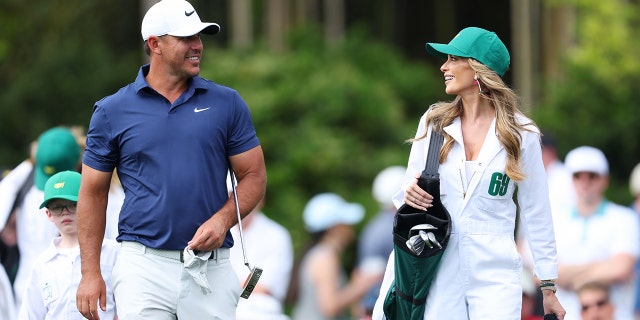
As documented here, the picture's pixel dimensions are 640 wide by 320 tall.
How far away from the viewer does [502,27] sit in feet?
76.9

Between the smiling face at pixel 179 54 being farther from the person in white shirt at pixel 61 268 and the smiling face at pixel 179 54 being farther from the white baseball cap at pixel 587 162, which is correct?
the white baseball cap at pixel 587 162

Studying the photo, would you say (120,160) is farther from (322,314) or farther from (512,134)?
(322,314)

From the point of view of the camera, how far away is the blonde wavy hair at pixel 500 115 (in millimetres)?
6031

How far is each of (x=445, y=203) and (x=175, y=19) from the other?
5.21 feet

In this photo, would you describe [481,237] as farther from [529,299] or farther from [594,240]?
[594,240]

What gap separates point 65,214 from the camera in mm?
6906

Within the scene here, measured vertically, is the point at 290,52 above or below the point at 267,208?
above

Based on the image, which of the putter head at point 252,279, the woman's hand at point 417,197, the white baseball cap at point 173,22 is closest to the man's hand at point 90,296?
the putter head at point 252,279

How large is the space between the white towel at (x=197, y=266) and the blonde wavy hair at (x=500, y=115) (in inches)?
47.8

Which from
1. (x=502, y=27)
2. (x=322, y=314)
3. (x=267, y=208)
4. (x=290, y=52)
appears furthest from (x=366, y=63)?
(x=322, y=314)

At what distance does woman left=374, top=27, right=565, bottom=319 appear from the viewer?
6004 millimetres

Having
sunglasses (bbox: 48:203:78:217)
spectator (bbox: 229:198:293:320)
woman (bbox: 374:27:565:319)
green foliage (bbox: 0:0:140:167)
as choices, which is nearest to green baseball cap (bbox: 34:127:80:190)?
sunglasses (bbox: 48:203:78:217)

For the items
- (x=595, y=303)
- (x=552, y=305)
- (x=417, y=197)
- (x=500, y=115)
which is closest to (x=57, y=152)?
(x=417, y=197)

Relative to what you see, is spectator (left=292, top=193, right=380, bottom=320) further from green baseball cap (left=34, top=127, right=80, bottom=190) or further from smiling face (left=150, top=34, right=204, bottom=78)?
smiling face (left=150, top=34, right=204, bottom=78)
